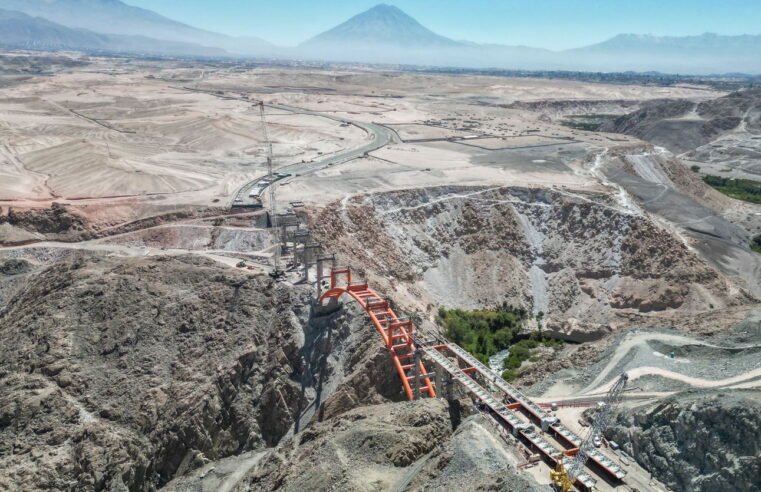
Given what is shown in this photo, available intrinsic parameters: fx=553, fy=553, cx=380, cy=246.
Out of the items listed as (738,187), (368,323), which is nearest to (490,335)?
(368,323)

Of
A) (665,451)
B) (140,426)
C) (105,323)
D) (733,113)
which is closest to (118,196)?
(105,323)

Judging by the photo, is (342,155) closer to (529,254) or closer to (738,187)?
(529,254)

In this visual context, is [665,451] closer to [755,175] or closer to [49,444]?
[49,444]

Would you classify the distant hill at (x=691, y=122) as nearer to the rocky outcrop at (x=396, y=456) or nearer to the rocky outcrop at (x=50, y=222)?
the rocky outcrop at (x=50, y=222)

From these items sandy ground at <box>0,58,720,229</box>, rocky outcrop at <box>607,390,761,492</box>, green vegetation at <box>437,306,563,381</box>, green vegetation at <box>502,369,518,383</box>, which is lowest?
green vegetation at <box>437,306,563,381</box>

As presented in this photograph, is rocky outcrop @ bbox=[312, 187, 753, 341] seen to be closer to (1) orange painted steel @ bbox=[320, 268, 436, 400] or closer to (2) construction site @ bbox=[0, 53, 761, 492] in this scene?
(2) construction site @ bbox=[0, 53, 761, 492]

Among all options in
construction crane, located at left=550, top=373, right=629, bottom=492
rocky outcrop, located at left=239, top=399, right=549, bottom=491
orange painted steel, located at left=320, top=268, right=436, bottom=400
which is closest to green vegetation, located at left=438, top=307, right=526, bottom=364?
orange painted steel, located at left=320, top=268, right=436, bottom=400

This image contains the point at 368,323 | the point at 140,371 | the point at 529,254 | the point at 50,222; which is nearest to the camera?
the point at 140,371
